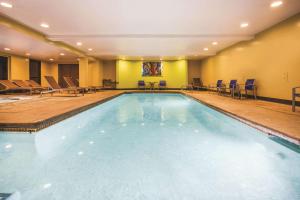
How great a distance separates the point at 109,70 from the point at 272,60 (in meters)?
13.4

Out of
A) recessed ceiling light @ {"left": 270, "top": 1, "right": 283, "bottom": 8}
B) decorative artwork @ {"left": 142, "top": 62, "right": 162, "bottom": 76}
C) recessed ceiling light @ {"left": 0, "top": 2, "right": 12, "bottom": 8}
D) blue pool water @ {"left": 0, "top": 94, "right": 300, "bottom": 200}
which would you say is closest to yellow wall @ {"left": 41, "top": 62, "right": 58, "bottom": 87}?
decorative artwork @ {"left": 142, "top": 62, "right": 162, "bottom": 76}

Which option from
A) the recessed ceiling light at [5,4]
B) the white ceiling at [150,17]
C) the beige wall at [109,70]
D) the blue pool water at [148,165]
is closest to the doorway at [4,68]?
the white ceiling at [150,17]

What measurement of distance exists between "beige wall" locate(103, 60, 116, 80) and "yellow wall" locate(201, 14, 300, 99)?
34.0 ft

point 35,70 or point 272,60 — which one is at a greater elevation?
point 35,70

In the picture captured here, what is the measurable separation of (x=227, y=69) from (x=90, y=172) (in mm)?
10585

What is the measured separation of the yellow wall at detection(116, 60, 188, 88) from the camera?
1723 cm

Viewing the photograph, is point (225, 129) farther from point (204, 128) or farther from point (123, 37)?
point (123, 37)

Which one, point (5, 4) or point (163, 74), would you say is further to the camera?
point (163, 74)

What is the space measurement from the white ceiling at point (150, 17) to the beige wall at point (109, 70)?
9321 mm

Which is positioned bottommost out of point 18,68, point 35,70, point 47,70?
point 18,68

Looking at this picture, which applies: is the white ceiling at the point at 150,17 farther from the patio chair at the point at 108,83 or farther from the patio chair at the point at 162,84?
the patio chair at the point at 108,83

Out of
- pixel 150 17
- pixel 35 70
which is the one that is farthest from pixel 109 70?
pixel 150 17

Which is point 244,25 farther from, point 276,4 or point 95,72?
point 95,72

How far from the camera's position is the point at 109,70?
17891 mm
